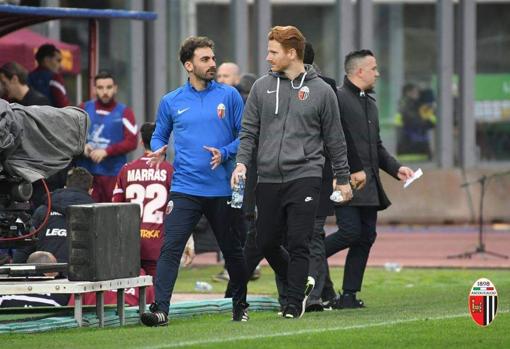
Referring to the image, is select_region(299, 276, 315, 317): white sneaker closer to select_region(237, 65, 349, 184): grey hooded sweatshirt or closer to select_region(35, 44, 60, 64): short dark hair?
select_region(237, 65, 349, 184): grey hooded sweatshirt

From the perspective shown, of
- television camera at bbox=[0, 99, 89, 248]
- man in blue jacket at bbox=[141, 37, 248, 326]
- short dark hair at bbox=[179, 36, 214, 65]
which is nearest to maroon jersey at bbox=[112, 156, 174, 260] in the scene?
television camera at bbox=[0, 99, 89, 248]

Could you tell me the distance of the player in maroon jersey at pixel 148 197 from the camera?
14258 mm

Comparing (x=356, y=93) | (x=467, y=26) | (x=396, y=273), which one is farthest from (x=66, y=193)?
(x=467, y=26)

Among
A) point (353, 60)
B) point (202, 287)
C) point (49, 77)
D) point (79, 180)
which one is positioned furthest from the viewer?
point (49, 77)

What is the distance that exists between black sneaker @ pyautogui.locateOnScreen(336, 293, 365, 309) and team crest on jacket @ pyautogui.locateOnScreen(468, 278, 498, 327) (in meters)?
2.92

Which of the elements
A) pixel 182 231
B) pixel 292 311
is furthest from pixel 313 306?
pixel 182 231

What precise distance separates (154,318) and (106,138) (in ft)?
19.6

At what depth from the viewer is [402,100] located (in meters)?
27.2

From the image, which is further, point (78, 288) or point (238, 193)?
point (78, 288)

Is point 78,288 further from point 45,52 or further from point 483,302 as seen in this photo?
point 45,52

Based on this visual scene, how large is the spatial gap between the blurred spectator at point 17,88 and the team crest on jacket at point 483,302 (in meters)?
7.15

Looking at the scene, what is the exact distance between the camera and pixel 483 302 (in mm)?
10492

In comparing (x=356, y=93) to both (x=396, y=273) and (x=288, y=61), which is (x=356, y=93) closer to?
(x=288, y=61)

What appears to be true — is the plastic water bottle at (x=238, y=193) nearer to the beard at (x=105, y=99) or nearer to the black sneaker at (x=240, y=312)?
the black sneaker at (x=240, y=312)
